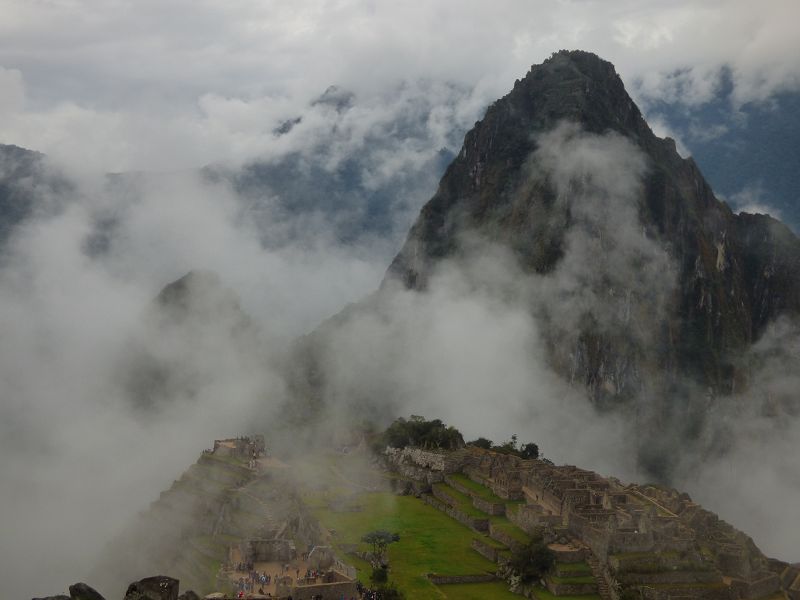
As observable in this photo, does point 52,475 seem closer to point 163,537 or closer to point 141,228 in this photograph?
point 163,537

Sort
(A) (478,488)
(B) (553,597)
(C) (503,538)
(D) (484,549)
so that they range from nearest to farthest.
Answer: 1. (B) (553,597)
2. (D) (484,549)
3. (C) (503,538)
4. (A) (478,488)

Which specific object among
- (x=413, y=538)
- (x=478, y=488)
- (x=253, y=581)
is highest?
(x=478, y=488)

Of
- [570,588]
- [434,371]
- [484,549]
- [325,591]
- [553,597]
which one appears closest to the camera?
[325,591]

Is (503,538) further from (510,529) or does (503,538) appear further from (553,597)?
(553,597)

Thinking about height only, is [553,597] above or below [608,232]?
below

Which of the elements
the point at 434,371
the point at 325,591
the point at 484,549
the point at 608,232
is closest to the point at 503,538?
the point at 484,549

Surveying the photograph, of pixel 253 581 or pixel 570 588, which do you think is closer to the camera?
pixel 253 581

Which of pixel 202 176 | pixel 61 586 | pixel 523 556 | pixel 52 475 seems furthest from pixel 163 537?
pixel 202 176
